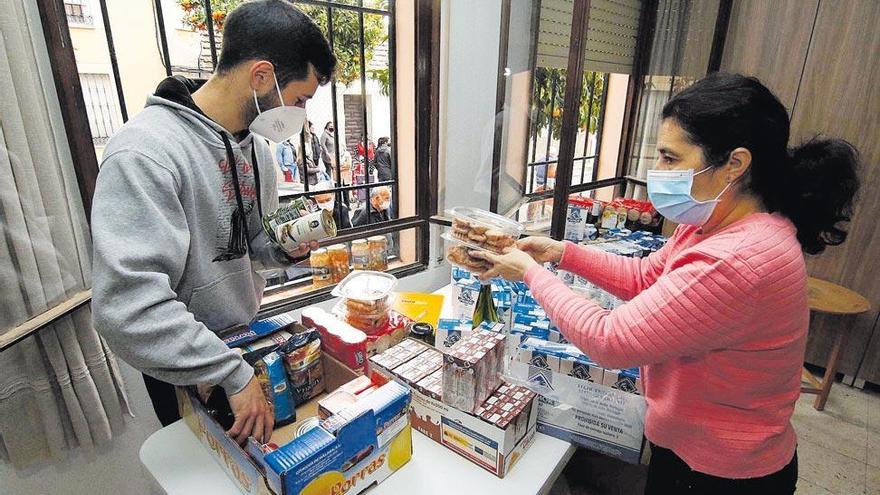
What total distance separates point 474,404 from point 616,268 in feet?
1.85

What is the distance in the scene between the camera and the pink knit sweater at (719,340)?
2.52 feet

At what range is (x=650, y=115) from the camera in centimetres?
301

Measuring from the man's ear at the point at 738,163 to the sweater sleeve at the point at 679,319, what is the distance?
0.62 feet

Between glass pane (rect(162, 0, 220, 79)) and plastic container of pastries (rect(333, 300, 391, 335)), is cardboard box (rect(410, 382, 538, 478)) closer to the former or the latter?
plastic container of pastries (rect(333, 300, 391, 335))

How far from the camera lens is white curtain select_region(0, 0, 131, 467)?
3.70 ft

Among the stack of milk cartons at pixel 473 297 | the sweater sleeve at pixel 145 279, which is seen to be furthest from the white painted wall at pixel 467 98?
the sweater sleeve at pixel 145 279

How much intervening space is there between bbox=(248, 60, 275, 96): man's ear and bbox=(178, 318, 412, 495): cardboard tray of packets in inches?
23.9

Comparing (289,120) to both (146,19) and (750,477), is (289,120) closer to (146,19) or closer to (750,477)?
(146,19)

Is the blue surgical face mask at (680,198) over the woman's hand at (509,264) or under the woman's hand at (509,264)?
over

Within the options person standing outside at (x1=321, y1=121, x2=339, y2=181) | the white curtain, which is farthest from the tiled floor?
person standing outside at (x1=321, y1=121, x2=339, y2=181)

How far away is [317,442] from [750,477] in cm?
90

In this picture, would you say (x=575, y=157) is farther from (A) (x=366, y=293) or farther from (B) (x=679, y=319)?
(B) (x=679, y=319)

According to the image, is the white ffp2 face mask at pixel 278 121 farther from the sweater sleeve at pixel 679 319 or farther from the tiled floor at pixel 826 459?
the tiled floor at pixel 826 459

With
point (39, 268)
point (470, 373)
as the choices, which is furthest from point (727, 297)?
point (39, 268)
